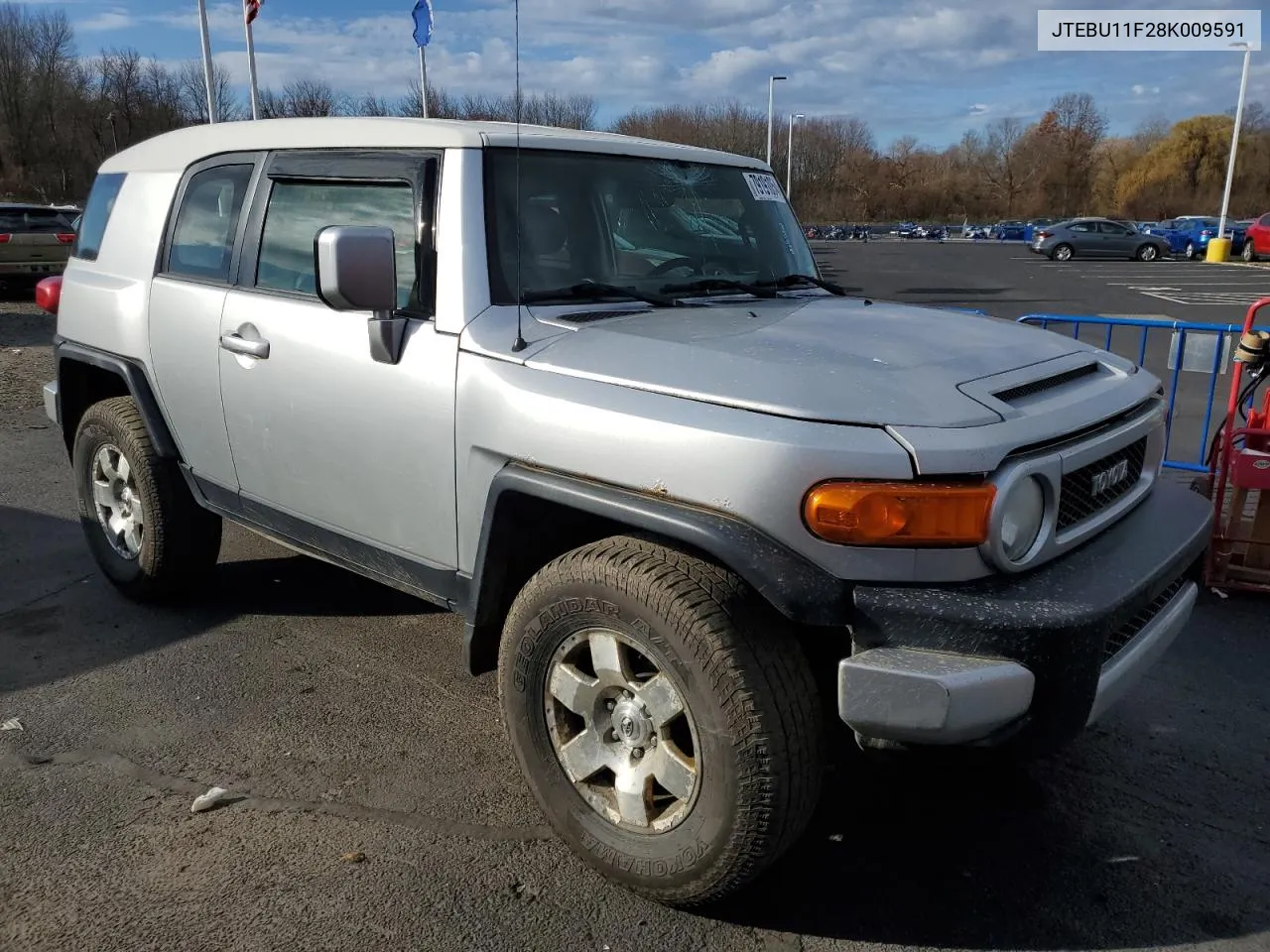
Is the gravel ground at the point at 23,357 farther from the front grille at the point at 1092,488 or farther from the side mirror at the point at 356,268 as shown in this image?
the front grille at the point at 1092,488

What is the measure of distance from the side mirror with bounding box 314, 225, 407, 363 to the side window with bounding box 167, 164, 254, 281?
118 cm

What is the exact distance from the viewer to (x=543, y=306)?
9.75ft

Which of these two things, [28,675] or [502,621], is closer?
[502,621]

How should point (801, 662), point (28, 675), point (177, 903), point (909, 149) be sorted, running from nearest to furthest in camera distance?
point (801, 662), point (177, 903), point (28, 675), point (909, 149)

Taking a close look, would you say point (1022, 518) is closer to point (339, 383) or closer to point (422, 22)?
point (339, 383)

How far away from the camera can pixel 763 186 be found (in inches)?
159

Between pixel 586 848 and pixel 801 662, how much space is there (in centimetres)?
82

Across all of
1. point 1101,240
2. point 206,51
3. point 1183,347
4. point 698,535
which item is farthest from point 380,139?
point 1101,240

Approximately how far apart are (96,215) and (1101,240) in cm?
3771

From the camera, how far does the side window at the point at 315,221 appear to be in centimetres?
311

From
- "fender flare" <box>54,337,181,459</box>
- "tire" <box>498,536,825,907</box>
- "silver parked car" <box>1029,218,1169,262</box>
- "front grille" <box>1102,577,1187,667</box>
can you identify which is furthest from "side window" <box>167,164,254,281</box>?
"silver parked car" <box>1029,218,1169,262</box>

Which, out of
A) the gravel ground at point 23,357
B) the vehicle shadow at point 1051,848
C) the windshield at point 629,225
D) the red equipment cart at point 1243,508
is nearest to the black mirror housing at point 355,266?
the windshield at point 629,225

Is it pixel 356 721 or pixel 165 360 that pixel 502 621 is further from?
pixel 165 360

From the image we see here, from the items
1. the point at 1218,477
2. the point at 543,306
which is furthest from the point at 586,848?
the point at 1218,477
